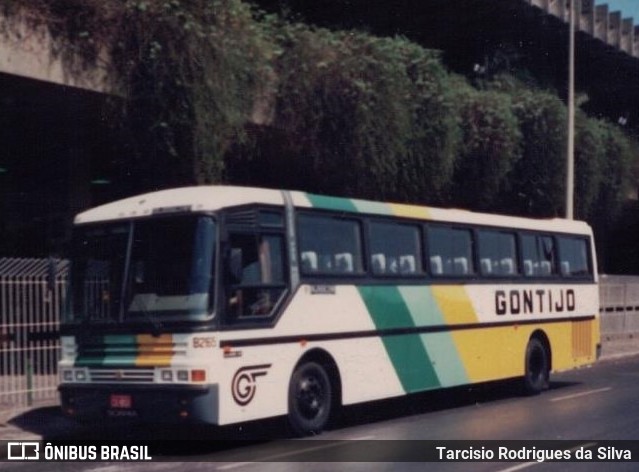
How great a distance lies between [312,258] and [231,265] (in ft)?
6.09

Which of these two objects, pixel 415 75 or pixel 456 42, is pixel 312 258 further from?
pixel 456 42

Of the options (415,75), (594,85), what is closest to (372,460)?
(415,75)

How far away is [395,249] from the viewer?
15.7 meters

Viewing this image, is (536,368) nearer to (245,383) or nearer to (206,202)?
(245,383)

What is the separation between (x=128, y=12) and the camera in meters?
17.5

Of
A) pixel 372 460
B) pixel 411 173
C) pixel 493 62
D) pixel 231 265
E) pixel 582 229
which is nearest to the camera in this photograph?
pixel 372 460

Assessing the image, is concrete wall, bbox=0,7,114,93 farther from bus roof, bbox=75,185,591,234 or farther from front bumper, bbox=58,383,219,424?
front bumper, bbox=58,383,219,424

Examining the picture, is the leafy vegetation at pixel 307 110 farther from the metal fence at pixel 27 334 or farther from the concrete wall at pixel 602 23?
the concrete wall at pixel 602 23

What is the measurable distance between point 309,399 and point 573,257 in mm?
8494

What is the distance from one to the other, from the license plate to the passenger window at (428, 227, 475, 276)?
19.0ft

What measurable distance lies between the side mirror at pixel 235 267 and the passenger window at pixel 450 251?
4.68 metres

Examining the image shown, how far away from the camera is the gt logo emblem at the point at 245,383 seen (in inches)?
489

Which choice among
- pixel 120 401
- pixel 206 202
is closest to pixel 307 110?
pixel 206 202

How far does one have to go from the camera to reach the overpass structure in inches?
684
